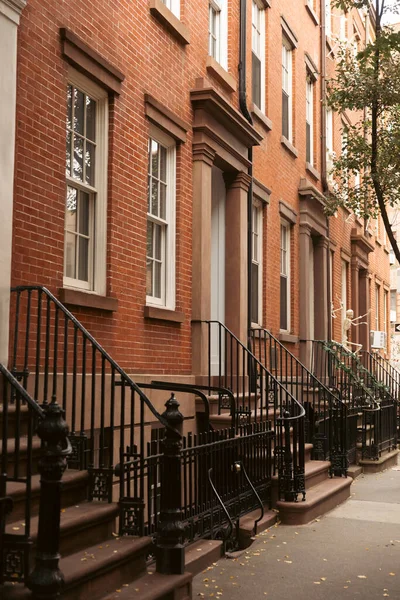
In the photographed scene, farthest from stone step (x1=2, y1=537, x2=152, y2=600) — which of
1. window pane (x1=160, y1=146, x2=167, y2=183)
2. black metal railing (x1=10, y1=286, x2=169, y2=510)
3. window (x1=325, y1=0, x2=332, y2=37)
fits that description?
window (x1=325, y1=0, x2=332, y2=37)

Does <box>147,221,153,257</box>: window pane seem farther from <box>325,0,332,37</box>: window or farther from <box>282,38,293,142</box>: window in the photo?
<box>325,0,332,37</box>: window

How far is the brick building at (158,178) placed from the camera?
285 inches

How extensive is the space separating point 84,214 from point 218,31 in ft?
17.5

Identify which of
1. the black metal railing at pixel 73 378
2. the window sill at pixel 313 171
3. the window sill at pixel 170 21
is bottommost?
the black metal railing at pixel 73 378

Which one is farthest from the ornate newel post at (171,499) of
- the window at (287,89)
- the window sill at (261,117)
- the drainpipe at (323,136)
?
the drainpipe at (323,136)

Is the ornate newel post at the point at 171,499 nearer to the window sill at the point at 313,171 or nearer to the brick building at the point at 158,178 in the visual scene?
the brick building at the point at 158,178

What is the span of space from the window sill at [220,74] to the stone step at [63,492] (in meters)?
6.99

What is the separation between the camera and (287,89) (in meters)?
16.2

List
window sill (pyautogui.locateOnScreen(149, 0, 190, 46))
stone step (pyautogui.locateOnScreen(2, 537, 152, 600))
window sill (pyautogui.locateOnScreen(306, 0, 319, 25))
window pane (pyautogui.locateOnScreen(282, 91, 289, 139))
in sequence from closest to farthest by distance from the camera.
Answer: stone step (pyautogui.locateOnScreen(2, 537, 152, 600)) < window sill (pyautogui.locateOnScreen(149, 0, 190, 46)) < window pane (pyautogui.locateOnScreen(282, 91, 289, 139)) < window sill (pyautogui.locateOnScreen(306, 0, 319, 25))

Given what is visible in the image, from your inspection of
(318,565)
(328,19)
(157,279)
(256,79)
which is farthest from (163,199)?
(328,19)

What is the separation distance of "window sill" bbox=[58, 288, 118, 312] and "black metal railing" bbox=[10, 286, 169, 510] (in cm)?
15

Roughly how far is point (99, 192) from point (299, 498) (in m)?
4.37

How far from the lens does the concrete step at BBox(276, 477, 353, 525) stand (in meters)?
9.38

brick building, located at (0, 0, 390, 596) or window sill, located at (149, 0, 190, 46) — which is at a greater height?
window sill, located at (149, 0, 190, 46)
